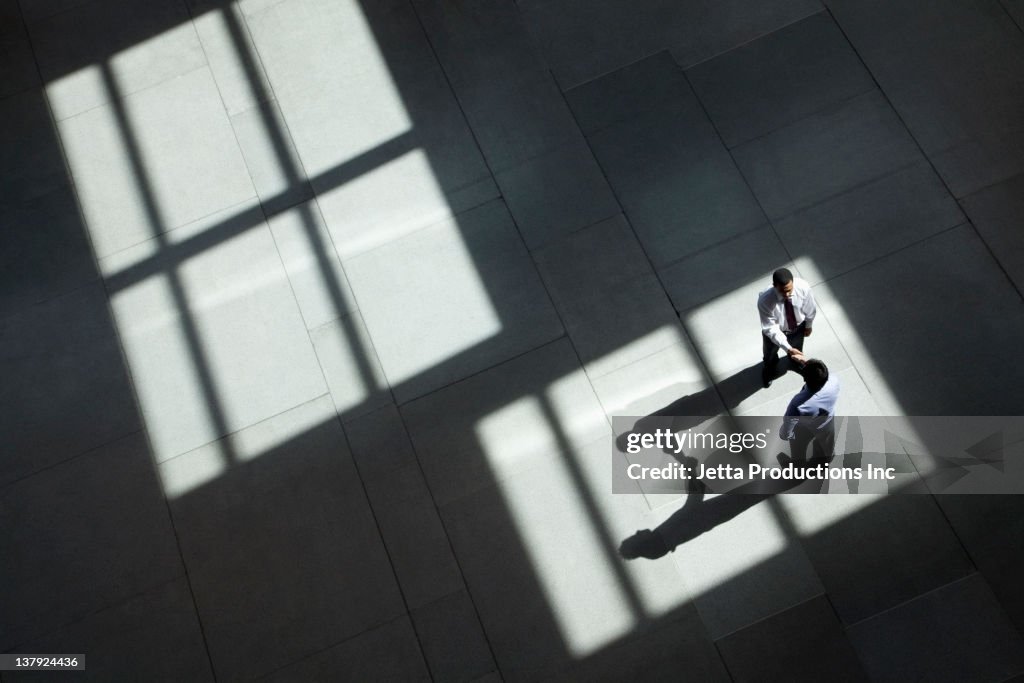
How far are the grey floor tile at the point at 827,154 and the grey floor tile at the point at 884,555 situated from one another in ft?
9.10

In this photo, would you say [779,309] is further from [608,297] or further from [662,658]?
[662,658]

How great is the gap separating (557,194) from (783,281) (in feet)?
8.50

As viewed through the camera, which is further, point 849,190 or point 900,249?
point 849,190

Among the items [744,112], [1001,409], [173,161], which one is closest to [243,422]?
[173,161]

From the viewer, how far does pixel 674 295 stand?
7070 mm

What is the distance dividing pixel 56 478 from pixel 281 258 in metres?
2.76

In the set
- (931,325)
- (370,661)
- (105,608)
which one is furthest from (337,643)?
(931,325)

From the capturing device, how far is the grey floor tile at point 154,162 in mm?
7711

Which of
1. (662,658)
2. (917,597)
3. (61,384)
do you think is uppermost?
(61,384)

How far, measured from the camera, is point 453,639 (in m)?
6.25

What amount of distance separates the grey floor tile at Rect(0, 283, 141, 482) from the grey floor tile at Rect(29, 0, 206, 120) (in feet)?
7.44

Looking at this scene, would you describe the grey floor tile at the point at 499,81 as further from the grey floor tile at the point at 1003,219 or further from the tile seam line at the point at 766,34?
the grey floor tile at the point at 1003,219

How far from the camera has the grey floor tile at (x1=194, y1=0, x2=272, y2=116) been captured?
805 centimetres

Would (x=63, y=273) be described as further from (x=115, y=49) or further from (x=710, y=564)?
(x=710, y=564)
